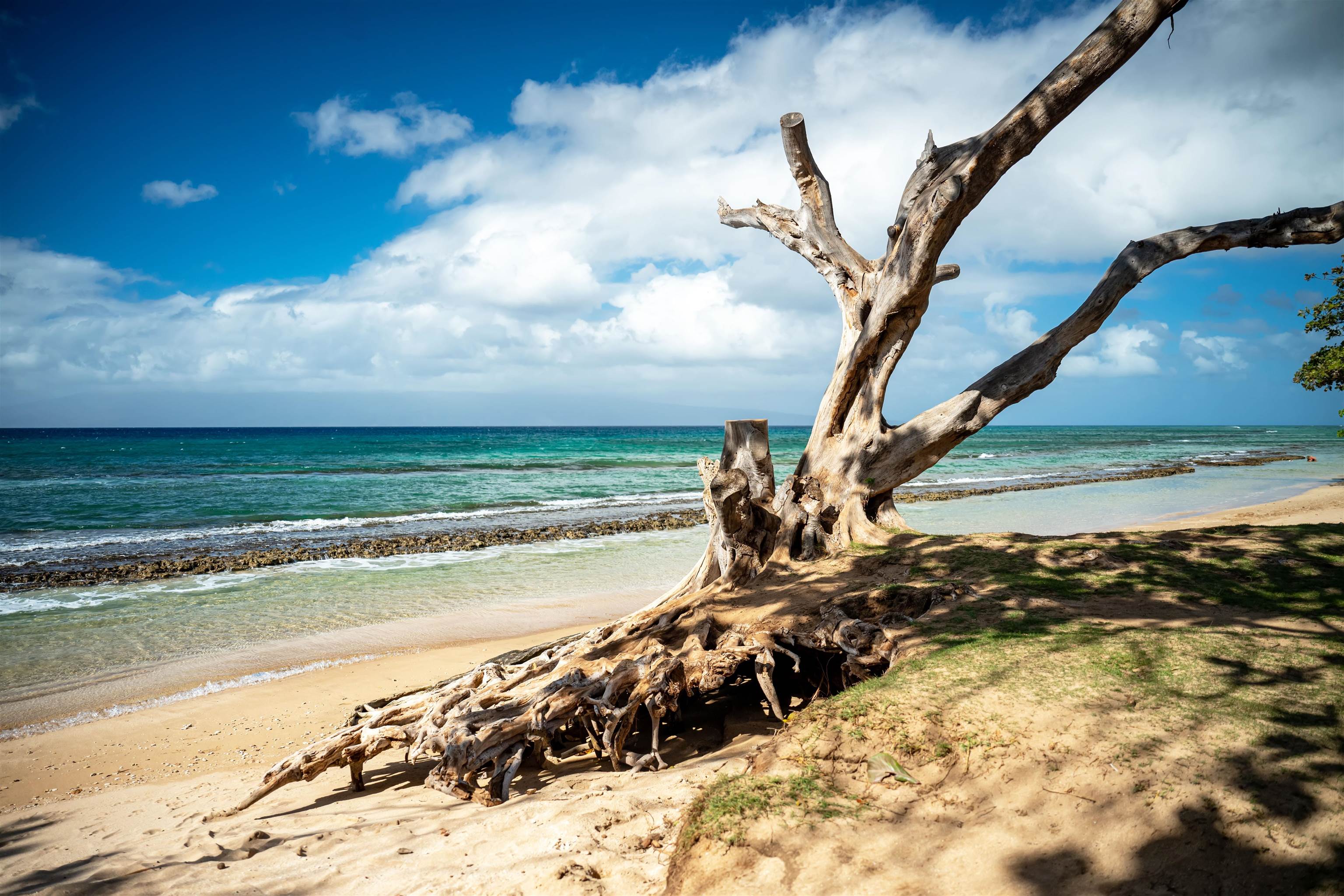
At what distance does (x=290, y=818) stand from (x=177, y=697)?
3548mm

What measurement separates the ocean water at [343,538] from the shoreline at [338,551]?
0.49m

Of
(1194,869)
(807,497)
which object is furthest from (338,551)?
(1194,869)

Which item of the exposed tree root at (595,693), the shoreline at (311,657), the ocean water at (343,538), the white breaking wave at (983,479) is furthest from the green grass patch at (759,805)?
the white breaking wave at (983,479)

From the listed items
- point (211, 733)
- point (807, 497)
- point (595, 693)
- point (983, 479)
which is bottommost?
point (211, 733)

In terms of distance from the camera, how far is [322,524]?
19.0 meters

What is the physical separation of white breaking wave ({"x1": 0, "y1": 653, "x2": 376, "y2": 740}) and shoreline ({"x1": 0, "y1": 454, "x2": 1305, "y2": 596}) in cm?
633

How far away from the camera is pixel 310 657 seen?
831 cm

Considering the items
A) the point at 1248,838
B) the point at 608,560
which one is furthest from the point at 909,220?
the point at 608,560

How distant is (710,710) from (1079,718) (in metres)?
2.87

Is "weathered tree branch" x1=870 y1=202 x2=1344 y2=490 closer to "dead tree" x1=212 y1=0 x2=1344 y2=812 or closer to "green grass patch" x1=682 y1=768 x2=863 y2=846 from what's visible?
"dead tree" x1=212 y1=0 x2=1344 y2=812

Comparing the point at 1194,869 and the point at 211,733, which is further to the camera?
the point at 211,733

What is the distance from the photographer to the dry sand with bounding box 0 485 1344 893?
3492 millimetres

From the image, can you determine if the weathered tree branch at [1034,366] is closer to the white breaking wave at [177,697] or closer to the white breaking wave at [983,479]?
the white breaking wave at [177,697]

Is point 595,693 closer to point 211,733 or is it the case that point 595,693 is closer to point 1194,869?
point 1194,869
